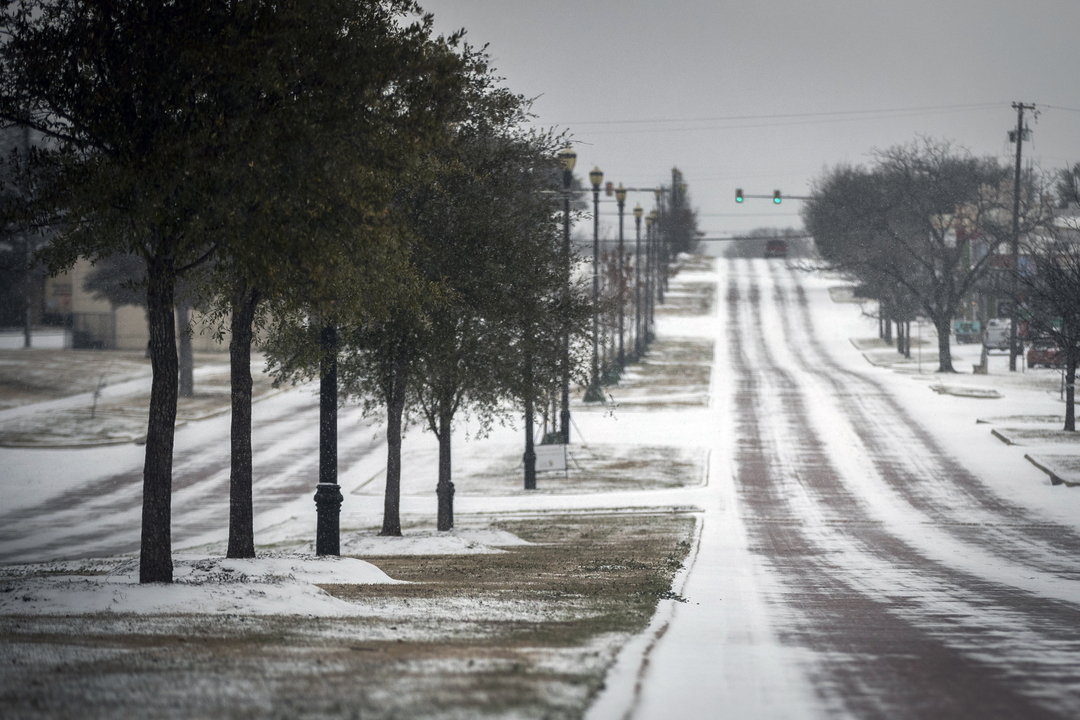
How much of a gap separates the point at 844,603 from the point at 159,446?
306 inches

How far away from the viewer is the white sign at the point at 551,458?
100.0 ft

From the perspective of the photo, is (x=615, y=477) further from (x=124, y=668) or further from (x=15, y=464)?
(x=124, y=668)

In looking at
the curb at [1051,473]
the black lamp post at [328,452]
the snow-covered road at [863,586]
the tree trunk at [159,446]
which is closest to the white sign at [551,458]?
the snow-covered road at [863,586]

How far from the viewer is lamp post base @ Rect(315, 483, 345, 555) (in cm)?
1476

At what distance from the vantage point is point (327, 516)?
14758 millimetres

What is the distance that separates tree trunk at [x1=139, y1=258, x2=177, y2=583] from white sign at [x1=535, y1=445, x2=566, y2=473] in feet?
65.8

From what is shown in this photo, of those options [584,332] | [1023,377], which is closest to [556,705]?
[584,332]

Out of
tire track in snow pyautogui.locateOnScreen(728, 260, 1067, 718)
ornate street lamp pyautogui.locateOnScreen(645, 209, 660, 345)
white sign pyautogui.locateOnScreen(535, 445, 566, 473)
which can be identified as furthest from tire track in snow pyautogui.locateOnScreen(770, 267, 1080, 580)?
ornate street lamp pyautogui.locateOnScreen(645, 209, 660, 345)

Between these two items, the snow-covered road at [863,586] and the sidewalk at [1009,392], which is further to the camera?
the sidewalk at [1009,392]

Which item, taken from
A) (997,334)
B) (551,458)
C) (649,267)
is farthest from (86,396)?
(997,334)

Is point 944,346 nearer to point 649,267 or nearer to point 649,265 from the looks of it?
point 649,265

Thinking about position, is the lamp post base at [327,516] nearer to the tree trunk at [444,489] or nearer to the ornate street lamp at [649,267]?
the tree trunk at [444,489]

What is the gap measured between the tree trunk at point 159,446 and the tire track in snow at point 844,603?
6.32 metres

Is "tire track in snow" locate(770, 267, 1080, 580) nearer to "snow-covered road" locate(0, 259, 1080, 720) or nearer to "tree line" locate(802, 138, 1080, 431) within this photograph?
"snow-covered road" locate(0, 259, 1080, 720)
